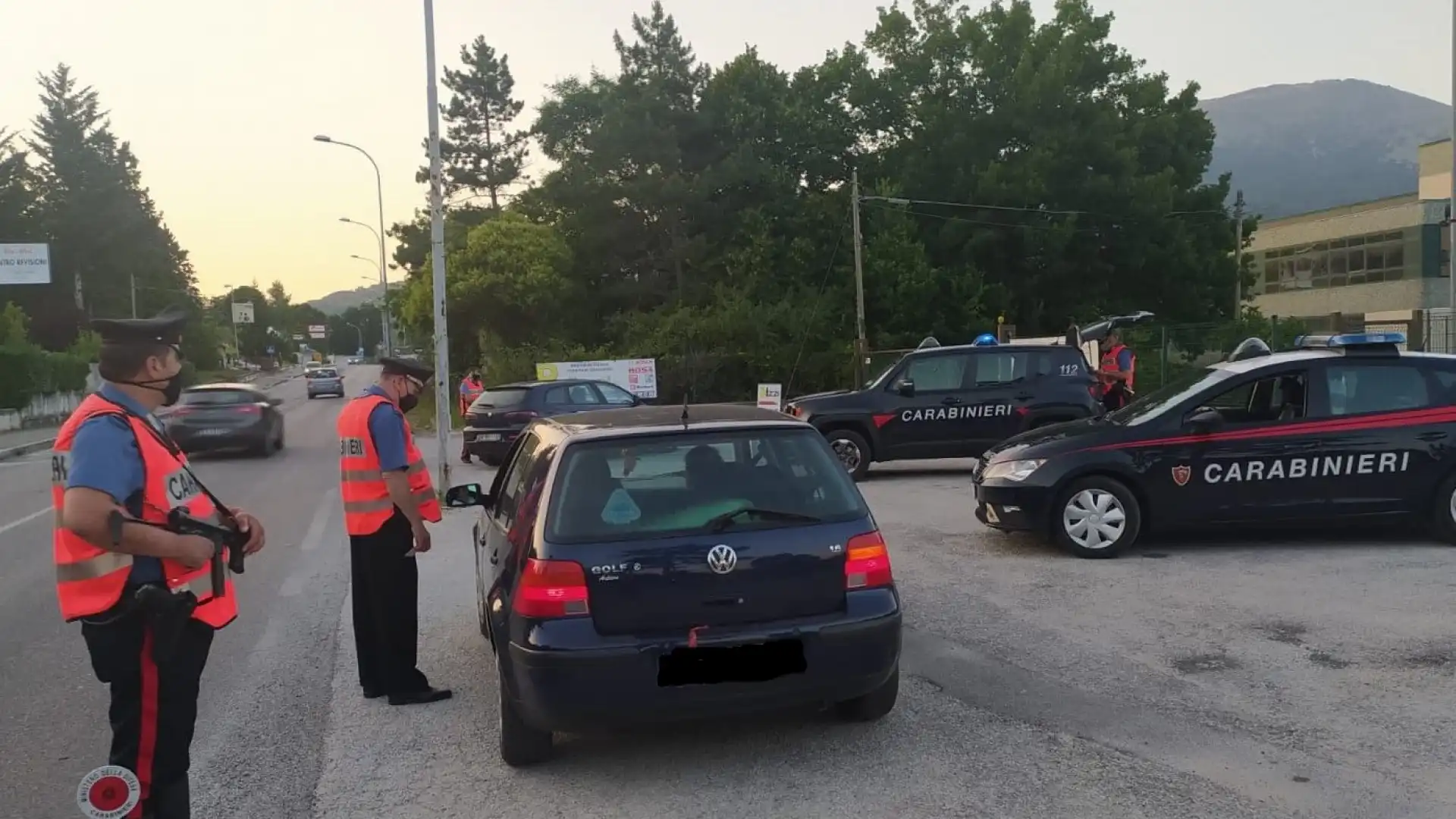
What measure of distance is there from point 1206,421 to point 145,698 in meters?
7.49

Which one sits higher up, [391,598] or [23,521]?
[391,598]

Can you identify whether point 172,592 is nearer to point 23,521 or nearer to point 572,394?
point 23,521

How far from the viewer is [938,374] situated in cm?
1457

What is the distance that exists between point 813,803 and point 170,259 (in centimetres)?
9275

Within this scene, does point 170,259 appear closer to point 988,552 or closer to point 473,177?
point 473,177

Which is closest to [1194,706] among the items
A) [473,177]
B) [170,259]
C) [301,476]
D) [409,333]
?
[301,476]

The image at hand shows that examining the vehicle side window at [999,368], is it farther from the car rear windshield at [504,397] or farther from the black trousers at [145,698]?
the black trousers at [145,698]

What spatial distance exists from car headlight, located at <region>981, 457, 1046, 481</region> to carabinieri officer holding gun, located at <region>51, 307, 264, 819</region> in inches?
254

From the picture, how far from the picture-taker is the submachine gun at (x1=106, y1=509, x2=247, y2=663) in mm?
3373

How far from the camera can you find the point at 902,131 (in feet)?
147

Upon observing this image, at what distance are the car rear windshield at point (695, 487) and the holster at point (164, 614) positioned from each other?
4.47 feet

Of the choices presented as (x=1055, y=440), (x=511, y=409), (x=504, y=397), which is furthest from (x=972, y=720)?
(x=504, y=397)

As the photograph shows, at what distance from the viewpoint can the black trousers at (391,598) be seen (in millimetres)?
5598

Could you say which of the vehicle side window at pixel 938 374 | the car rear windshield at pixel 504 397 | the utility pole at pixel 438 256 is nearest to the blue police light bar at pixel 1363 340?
the vehicle side window at pixel 938 374
